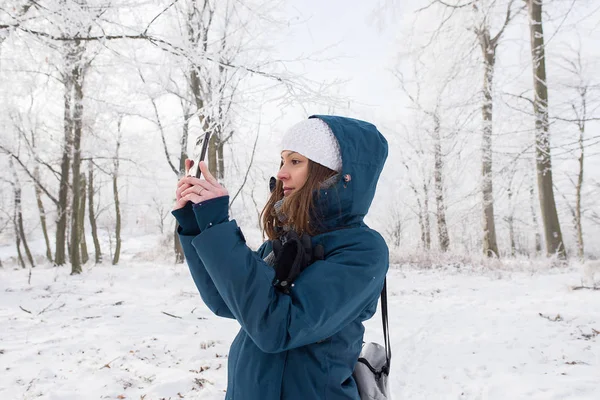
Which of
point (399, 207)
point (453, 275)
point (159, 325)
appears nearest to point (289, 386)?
Result: point (159, 325)

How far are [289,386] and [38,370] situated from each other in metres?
3.13

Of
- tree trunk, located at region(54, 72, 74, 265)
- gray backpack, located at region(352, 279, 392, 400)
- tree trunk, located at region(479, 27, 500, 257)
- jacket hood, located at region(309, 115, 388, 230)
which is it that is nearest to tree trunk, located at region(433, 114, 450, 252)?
tree trunk, located at region(479, 27, 500, 257)

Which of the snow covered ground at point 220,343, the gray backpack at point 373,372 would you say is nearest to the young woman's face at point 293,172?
the gray backpack at point 373,372

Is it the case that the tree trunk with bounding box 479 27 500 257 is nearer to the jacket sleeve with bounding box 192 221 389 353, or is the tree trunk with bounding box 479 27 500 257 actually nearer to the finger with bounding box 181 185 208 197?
the jacket sleeve with bounding box 192 221 389 353

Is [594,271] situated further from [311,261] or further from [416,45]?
[416,45]

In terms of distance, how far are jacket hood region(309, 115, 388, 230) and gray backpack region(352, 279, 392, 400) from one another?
29cm

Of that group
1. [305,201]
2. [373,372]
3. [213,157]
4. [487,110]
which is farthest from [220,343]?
[487,110]

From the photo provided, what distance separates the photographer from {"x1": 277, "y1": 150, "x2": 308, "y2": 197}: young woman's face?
3.83 feet

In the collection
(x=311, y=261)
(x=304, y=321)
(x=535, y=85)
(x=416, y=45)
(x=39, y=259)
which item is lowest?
(x=39, y=259)

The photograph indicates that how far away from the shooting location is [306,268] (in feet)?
3.15

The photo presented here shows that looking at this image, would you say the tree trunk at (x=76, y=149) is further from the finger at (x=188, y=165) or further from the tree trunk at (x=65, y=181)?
the finger at (x=188, y=165)

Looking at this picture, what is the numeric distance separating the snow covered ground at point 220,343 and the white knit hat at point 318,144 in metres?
2.42

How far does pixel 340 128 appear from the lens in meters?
1.13

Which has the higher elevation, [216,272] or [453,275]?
[216,272]
